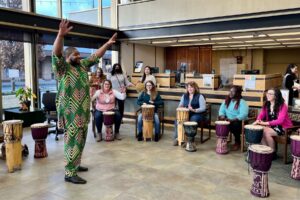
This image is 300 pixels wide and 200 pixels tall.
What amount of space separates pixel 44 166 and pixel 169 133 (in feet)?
9.03

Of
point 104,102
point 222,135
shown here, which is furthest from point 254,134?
point 104,102

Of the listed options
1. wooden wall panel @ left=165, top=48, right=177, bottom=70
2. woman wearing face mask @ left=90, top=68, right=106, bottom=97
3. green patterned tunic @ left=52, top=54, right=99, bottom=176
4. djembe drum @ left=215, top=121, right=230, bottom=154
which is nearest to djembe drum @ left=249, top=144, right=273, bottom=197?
djembe drum @ left=215, top=121, right=230, bottom=154

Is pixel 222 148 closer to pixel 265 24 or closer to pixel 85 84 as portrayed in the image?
pixel 85 84

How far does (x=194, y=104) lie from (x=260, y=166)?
230 centimetres

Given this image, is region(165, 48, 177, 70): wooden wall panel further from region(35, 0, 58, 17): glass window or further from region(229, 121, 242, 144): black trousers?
region(229, 121, 242, 144): black trousers

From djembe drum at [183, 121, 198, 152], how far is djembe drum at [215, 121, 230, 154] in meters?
0.36

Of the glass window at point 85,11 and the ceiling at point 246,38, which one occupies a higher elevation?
the glass window at point 85,11

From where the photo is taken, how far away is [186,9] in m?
7.90

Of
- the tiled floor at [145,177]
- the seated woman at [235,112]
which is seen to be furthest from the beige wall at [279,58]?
the tiled floor at [145,177]

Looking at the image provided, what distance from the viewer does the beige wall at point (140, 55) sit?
941cm

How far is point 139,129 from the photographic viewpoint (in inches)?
207

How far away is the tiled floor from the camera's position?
9.71 ft

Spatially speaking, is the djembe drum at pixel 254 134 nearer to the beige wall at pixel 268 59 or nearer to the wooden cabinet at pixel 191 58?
the wooden cabinet at pixel 191 58

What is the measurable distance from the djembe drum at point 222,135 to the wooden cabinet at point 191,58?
6285mm
